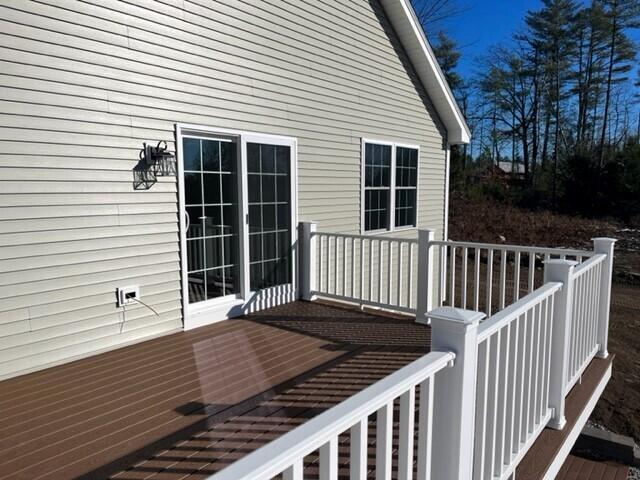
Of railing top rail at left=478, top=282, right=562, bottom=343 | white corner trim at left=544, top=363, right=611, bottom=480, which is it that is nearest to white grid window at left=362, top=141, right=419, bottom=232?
white corner trim at left=544, top=363, right=611, bottom=480

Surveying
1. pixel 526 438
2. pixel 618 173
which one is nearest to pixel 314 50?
Result: pixel 526 438

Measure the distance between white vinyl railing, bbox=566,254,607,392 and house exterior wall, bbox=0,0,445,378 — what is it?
331cm

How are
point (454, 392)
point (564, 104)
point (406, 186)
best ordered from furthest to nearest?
point (564, 104) → point (406, 186) → point (454, 392)

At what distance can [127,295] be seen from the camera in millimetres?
3922

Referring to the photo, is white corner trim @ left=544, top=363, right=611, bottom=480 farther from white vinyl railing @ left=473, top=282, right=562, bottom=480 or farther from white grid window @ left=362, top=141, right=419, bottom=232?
white grid window @ left=362, top=141, right=419, bottom=232

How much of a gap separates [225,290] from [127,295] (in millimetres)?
1120

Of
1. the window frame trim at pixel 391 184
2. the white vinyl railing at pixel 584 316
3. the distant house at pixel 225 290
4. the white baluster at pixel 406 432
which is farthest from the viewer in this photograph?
the window frame trim at pixel 391 184

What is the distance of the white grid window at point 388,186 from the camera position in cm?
685

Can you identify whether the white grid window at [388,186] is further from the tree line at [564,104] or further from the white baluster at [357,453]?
the tree line at [564,104]

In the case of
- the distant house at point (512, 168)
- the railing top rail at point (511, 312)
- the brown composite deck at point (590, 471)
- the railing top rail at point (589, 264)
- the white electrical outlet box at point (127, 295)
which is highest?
the distant house at point (512, 168)

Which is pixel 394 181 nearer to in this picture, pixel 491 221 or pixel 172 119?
pixel 172 119

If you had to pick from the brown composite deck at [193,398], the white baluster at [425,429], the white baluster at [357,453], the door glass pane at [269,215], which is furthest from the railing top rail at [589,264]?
the door glass pane at [269,215]

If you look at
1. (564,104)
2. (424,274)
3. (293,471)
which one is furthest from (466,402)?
(564,104)

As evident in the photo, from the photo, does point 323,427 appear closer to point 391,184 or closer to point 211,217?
point 211,217
